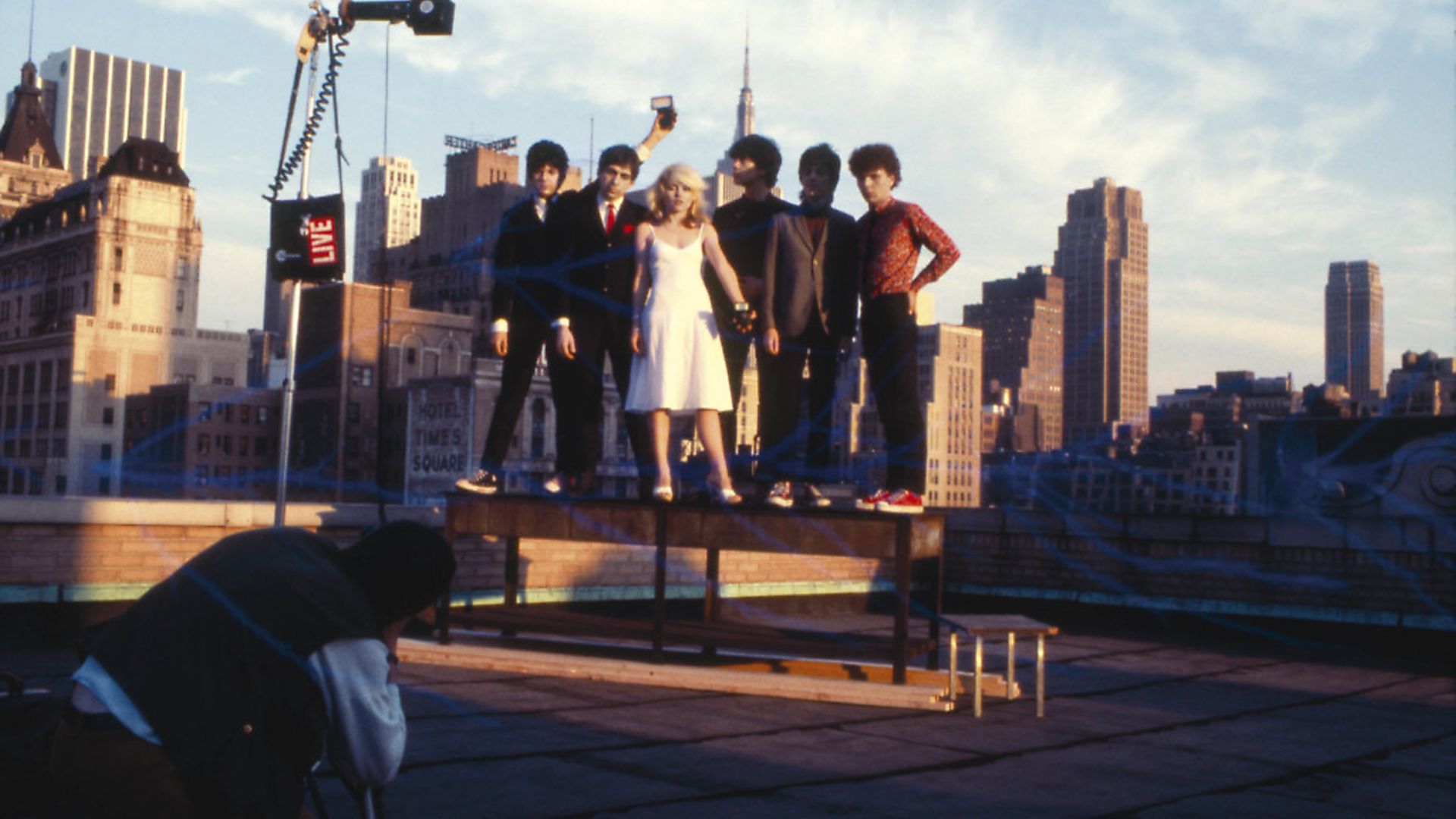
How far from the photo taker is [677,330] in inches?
401

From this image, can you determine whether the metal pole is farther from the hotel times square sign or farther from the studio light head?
the hotel times square sign

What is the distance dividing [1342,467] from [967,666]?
58.0 metres

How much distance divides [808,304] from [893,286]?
74cm

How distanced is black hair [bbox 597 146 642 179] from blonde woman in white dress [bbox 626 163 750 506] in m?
0.73

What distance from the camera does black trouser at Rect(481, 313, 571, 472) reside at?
11.2 meters

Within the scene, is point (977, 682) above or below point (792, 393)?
below

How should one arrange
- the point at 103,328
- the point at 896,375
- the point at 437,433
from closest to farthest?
1. the point at 896,375
2. the point at 103,328
3. the point at 437,433

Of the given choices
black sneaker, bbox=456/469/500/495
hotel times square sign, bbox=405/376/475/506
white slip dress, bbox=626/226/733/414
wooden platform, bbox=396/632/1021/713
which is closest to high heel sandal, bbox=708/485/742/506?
white slip dress, bbox=626/226/733/414

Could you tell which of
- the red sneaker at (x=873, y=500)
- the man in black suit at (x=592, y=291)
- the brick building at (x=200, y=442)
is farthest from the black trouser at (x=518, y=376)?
the brick building at (x=200, y=442)

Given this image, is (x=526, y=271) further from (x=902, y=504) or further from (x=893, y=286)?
(x=902, y=504)

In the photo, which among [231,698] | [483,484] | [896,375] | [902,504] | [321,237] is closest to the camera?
[231,698]

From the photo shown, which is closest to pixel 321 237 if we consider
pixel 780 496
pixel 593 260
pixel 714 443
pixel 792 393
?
pixel 593 260

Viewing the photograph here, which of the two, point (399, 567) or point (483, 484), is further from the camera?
point (483, 484)

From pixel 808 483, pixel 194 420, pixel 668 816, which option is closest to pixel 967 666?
pixel 808 483
